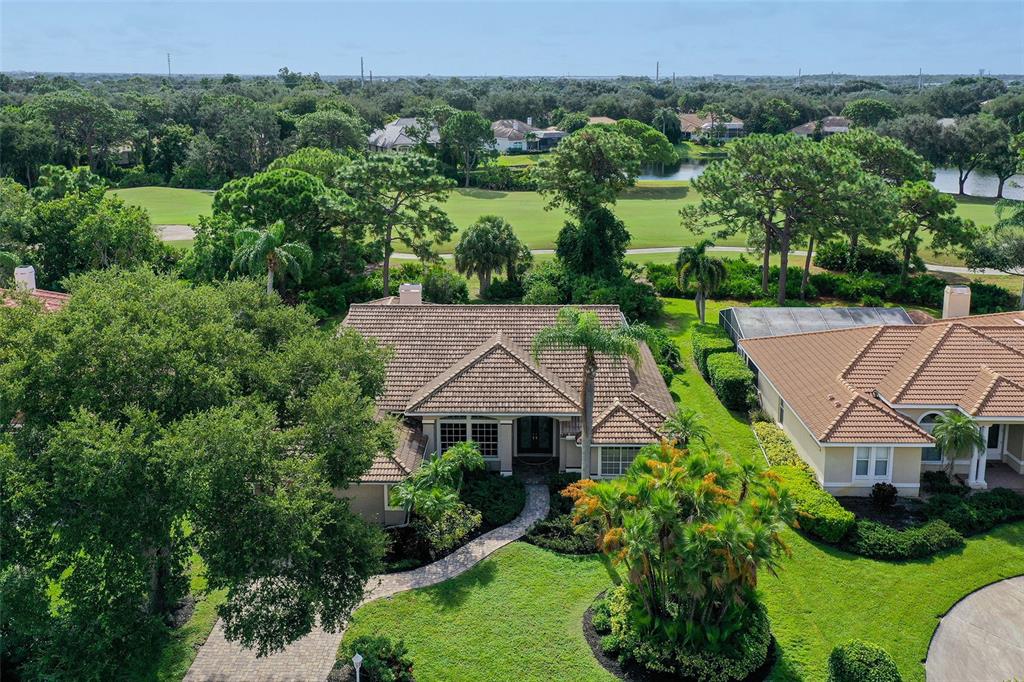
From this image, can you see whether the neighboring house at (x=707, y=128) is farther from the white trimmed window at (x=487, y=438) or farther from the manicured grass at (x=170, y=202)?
the white trimmed window at (x=487, y=438)

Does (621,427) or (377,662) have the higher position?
(621,427)

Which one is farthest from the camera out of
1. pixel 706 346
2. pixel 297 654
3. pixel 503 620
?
pixel 706 346

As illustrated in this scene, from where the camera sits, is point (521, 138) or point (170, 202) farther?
point (521, 138)

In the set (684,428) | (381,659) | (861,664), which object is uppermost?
(684,428)

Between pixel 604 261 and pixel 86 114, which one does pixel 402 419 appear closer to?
pixel 604 261

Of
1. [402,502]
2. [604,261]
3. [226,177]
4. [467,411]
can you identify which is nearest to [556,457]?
[467,411]

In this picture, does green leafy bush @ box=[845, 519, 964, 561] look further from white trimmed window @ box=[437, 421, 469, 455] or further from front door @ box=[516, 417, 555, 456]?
white trimmed window @ box=[437, 421, 469, 455]

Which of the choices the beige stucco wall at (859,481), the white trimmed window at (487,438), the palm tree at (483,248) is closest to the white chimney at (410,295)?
the white trimmed window at (487,438)

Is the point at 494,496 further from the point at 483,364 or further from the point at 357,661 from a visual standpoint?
the point at 357,661

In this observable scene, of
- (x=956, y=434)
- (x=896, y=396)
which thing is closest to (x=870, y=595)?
(x=956, y=434)
